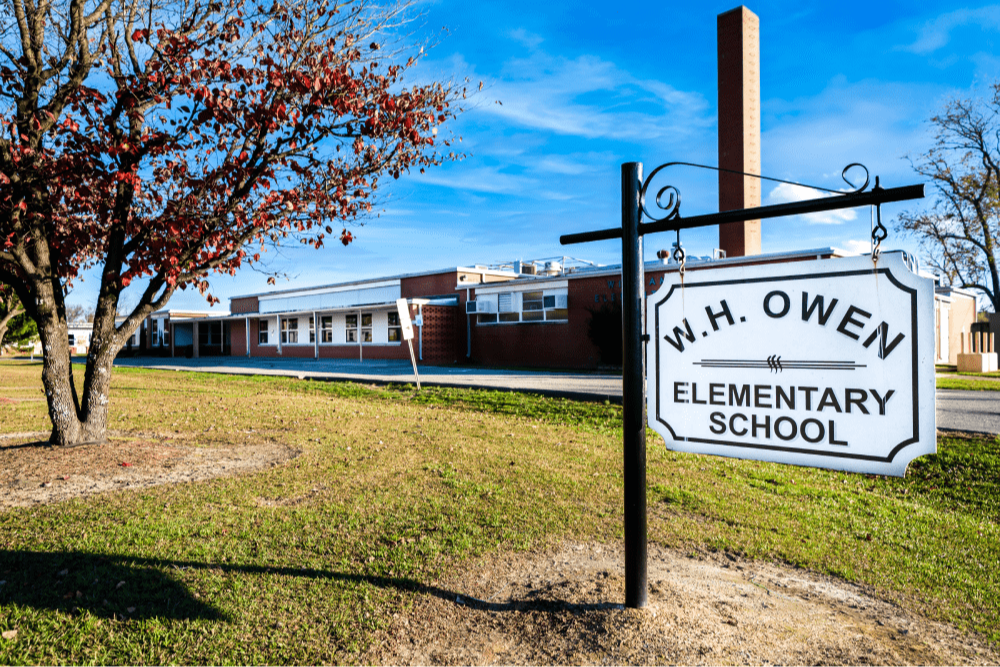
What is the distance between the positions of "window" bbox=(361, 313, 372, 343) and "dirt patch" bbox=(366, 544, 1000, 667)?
3066cm

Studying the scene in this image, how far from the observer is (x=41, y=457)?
6.45m

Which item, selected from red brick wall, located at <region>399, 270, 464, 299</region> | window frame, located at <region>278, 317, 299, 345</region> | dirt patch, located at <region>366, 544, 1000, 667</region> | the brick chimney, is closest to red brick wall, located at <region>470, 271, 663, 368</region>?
red brick wall, located at <region>399, 270, 464, 299</region>

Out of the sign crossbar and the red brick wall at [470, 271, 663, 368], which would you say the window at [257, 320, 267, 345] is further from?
the sign crossbar

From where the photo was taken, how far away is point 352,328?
3491 cm

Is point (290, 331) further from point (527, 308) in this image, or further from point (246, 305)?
point (527, 308)

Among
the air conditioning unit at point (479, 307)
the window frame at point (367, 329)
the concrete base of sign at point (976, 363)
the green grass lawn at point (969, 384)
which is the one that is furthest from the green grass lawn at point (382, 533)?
the window frame at point (367, 329)

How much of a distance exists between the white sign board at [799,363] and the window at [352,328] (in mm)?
32899

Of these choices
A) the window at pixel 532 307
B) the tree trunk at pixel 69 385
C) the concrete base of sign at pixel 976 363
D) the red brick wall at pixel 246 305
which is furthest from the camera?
the red brick wall at pixel 246 305

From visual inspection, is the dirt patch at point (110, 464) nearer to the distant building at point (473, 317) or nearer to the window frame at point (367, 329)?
the distant building at point (473, 317)

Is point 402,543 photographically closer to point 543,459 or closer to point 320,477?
point 320,477

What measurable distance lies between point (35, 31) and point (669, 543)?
774 cm

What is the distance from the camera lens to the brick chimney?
27688mm

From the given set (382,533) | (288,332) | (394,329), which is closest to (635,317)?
(382,533)

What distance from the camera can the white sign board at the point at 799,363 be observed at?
2.19 m
